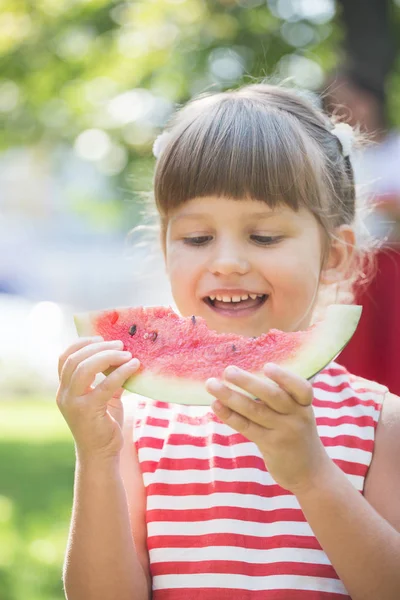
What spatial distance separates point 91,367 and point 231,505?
2.27 ft

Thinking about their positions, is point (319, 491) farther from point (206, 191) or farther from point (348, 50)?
point (348, 50)

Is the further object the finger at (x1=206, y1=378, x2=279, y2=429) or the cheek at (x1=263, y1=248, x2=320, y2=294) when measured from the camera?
the cheek at (x1=263, y1=248, x2=320, y2=294)

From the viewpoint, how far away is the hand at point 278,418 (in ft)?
5.82

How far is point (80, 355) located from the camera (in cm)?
194

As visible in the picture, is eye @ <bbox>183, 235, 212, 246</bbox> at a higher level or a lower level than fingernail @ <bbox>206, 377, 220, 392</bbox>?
higher

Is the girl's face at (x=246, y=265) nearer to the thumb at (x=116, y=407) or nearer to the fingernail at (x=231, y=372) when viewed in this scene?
the thumb at (x=116, y=407)

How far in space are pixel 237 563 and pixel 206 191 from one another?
1107 mm

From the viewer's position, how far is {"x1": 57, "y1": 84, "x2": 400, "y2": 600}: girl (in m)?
1.96

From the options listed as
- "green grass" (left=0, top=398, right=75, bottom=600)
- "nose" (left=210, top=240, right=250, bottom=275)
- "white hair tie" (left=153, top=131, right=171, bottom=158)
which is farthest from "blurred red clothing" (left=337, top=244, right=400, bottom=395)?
"nose" (left=210, top=240, right=250, bottom=275)

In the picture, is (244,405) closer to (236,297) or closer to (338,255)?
(236,297)

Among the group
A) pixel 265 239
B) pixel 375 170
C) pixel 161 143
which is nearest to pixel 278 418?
pixel 265 239

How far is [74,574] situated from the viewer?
2.15 meters

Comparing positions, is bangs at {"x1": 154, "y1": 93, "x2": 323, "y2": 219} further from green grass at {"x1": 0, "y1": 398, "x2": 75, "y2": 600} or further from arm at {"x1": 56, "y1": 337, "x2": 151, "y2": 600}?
green grass at {"x1": 0, "y1": 398, "x2": 75, "y2": 600}

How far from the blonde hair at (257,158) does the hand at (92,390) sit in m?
0.69
